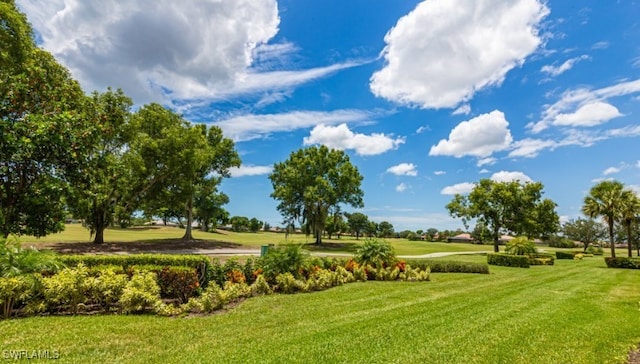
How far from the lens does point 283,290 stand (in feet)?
35.6

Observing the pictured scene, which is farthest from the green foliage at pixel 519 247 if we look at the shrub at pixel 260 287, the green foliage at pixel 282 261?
the shrub at pixel 260 287

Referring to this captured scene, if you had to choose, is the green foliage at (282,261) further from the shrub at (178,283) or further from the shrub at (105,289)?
the shrub at (105,289)

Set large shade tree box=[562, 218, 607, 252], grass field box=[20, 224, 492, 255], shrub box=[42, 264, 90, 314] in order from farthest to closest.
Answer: large shade tree box=[562, 218, 607, 252] < grass field box=[20, 224, 492, 255] < shrub box=[42, 264, 90, 314]

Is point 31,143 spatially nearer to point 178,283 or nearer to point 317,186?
point 178,283

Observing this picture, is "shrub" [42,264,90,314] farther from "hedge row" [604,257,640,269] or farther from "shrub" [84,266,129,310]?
"hedge row" [604,257,640,269]

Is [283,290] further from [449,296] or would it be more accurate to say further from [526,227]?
[526,227]

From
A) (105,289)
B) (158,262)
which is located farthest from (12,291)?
(158,262)

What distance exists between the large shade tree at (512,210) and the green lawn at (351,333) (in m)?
34.6

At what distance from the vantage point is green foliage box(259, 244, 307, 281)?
1143cm

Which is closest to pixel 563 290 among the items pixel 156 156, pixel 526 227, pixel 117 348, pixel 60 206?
pixel 117 348

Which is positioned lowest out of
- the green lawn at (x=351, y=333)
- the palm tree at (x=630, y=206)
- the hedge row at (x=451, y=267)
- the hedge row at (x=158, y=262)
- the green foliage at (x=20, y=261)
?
the hedge row at (x=451, y=267)

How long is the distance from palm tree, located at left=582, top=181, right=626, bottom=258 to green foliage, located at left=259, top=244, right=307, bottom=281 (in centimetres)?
3468

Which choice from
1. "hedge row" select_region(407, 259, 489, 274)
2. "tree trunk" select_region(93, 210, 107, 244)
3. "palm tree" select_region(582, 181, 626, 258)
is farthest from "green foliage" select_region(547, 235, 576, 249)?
"tree trunk" select_region(93, 210, 107, 244)

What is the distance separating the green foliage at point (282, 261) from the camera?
11.4 m
